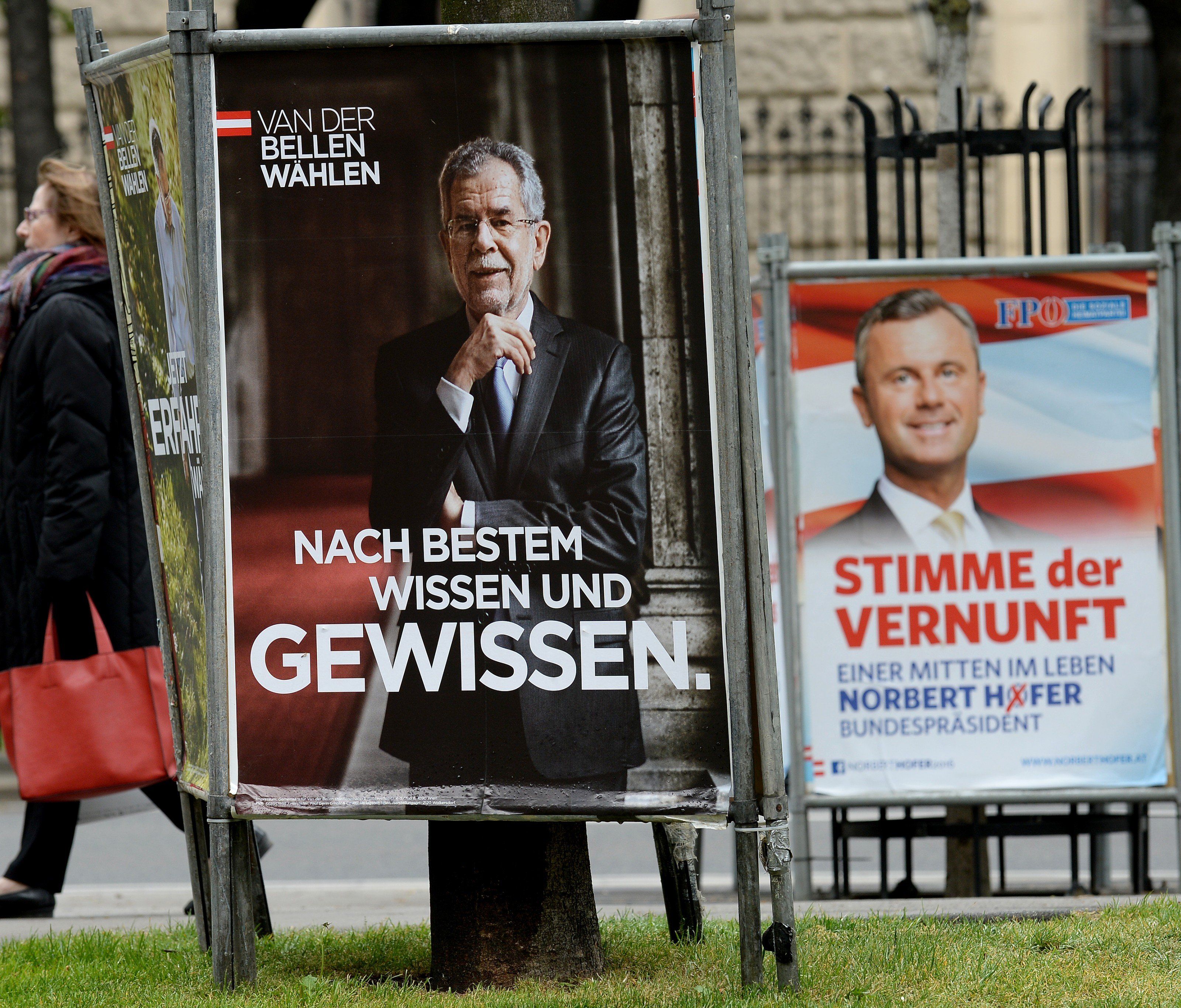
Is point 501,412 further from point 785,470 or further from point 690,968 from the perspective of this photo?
point 785,470

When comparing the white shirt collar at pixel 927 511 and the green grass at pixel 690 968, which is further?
the white shirt collar at pixel 927 511

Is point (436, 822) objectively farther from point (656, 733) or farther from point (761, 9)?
point (761, 9)

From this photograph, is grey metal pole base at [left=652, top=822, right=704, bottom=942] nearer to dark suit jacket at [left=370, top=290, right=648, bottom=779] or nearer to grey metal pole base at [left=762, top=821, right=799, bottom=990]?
grey metal pole base at [left=762, top=821, right=799, bottom=990]

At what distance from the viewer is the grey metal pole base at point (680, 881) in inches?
160

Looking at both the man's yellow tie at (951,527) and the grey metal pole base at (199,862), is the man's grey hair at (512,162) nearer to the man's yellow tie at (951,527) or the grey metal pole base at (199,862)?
the grey metal pole base at (199,862)

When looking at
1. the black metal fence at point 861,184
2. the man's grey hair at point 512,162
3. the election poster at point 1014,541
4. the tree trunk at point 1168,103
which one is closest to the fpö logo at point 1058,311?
the election poster at point 1014,541

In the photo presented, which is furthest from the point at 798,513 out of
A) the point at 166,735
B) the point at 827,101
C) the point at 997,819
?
the point at 827,101

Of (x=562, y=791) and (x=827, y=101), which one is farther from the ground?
(x=827, y=101)

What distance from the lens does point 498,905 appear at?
147 inches

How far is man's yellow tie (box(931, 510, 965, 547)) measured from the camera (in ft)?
17.8

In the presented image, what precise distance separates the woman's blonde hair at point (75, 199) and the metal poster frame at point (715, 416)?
1.91 m

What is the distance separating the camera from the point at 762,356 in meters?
5.88

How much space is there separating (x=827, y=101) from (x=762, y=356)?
8817 mm

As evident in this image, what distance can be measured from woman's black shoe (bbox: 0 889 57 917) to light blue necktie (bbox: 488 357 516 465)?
2.67 m
